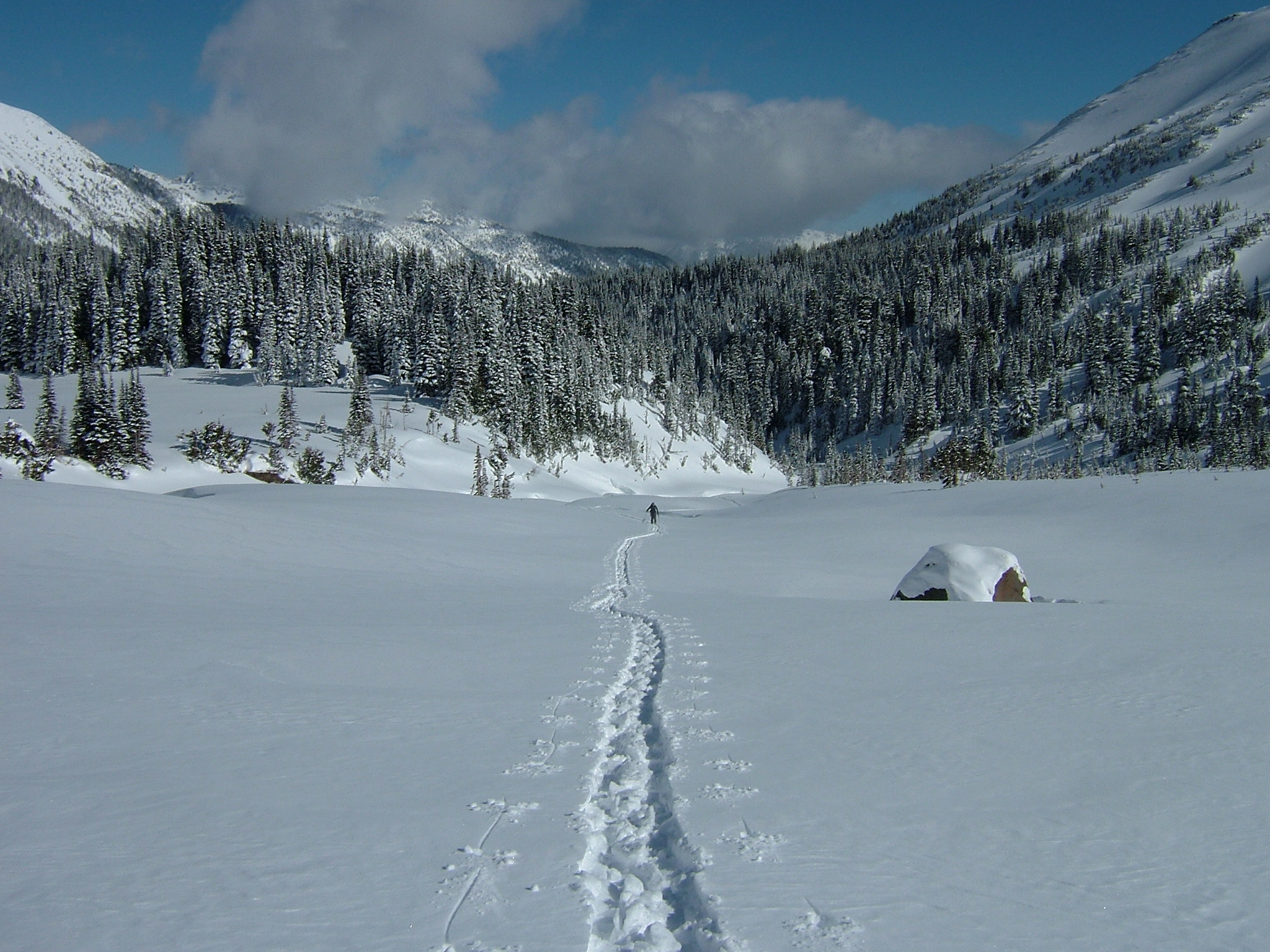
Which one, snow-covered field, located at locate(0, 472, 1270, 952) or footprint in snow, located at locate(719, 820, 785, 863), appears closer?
snow-covered field, located at locate(0, 472, 1270, 952)

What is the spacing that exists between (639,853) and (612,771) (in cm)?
144

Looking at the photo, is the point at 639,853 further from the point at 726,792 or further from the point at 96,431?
the point at 96,431

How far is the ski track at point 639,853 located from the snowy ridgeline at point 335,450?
53334 mm

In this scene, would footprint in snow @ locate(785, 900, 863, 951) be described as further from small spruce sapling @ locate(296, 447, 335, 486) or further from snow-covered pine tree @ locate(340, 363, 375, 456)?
snow-covered pine tree @ locate(340, 363, 375, 456)

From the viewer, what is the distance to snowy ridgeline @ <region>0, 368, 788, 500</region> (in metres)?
56.2

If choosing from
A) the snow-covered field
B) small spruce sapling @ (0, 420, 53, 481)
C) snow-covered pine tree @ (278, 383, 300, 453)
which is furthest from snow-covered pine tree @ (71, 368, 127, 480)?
the snow-covered field

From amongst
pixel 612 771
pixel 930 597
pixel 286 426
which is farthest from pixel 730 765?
pixel 286 426

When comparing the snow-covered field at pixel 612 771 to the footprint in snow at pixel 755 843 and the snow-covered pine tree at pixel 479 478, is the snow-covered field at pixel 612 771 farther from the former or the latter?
the snow-covered pine tree at pixel 479 478

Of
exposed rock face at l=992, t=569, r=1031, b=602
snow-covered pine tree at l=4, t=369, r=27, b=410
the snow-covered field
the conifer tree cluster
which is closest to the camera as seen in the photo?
the snow-covered field

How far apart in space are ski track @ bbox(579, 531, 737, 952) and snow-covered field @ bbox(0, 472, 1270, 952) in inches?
1.1

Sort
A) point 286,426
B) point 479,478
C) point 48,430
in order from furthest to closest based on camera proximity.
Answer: point 479,478 → point 286,426 → point 48,430

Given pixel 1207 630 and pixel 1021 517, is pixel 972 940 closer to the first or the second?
pixel 1207 630

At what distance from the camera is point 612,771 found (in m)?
6.55

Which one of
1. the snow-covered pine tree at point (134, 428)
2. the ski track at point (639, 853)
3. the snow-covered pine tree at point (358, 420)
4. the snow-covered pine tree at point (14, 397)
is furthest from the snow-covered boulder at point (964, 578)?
the snow-covered pine tree at point (14, 397)
